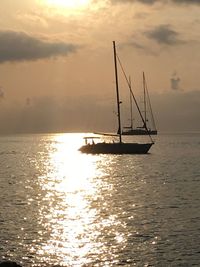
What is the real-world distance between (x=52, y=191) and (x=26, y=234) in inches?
1063

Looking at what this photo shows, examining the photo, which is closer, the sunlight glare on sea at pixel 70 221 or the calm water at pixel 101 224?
the calm water at pixel 101 224

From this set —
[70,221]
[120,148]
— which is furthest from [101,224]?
[120,148]

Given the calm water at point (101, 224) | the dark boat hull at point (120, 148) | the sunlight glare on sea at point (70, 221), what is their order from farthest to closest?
the dark boat hull at point (120, 148), the sunlight glare on sea at point (70, 221), the calm water at point (101, 224)

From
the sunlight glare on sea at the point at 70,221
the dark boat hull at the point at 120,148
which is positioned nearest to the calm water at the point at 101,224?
the sunlight glare on sea at the point at 70,221

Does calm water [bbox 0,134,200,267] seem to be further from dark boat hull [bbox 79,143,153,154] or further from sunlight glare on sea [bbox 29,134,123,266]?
dark boat hull [bbox 79,143,153,154]

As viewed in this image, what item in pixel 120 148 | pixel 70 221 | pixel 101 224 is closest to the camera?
pixel 101 224

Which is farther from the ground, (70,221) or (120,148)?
(120,148)

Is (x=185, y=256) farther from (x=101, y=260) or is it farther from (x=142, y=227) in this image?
(x=142, y=227)

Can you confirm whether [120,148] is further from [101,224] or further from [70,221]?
[101,224]

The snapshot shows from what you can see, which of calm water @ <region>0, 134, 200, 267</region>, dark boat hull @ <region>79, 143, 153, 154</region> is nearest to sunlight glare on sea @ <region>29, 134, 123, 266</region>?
calm water @ <region>0, 134, 200, 267</region>

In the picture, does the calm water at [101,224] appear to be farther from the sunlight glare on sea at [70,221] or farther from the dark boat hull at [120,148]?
the dark boat hull at [120,148]

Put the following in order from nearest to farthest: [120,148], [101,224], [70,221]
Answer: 1. [101,224]
2. [70,221]
3. [120,148]

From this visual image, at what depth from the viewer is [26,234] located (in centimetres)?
3403

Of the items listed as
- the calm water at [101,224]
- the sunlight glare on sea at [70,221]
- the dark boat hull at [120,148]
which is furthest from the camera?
the dark boat hull at [120,148]
